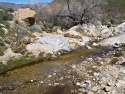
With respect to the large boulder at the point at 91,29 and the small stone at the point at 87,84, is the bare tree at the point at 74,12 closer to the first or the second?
the large boulder at the point at 91,29

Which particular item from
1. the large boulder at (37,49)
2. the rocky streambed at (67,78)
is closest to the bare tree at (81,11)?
the large boulder at (37,49)

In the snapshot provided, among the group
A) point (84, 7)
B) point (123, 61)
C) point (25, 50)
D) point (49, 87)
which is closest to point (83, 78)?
point (49, 87)

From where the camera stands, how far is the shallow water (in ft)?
35.4

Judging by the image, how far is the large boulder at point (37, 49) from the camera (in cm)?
1730

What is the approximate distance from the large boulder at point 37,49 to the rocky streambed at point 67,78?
1834 mm

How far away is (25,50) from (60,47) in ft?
11.7

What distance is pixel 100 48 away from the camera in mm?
20875

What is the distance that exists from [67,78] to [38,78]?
1.91m

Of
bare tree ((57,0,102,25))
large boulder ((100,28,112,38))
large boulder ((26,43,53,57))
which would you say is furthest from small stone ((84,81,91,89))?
bare tree ((57,0,102,25))

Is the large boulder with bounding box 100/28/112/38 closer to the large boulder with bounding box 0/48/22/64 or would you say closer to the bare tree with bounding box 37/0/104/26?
the bare tree with bounding box 37/0/104/26

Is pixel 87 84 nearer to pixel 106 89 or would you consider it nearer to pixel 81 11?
pixel 106 89

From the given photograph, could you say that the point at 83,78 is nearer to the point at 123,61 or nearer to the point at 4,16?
the point at 123,61

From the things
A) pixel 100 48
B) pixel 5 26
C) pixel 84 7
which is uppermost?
pixel 84 7

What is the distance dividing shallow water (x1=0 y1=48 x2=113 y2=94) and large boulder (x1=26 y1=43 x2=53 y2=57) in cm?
151
